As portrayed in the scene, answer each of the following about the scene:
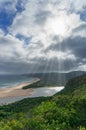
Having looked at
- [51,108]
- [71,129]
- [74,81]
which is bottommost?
[71,129]

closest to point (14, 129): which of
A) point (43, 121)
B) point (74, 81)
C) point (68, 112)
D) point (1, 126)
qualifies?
point (1, 126)

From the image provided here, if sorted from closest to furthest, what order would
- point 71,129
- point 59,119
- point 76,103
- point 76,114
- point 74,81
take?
point 71,129
point 59,119
point 76,114
point 76,103
point 74,81

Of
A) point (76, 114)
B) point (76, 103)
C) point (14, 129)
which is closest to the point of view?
point (14, 129)

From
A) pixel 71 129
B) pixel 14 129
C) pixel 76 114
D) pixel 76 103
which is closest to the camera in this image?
pixel 14 129

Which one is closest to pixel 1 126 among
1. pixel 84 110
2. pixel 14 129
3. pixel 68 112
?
pixel 14 129

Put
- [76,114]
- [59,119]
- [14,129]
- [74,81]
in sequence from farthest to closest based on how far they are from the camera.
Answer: [74,81] < [76,114] < [59,119] < [14,129]

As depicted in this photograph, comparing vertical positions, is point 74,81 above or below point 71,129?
above

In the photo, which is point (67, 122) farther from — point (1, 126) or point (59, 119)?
point (1, 126)

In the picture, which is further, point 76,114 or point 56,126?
point 76,114

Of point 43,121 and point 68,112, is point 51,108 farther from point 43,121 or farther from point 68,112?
point 43,121
